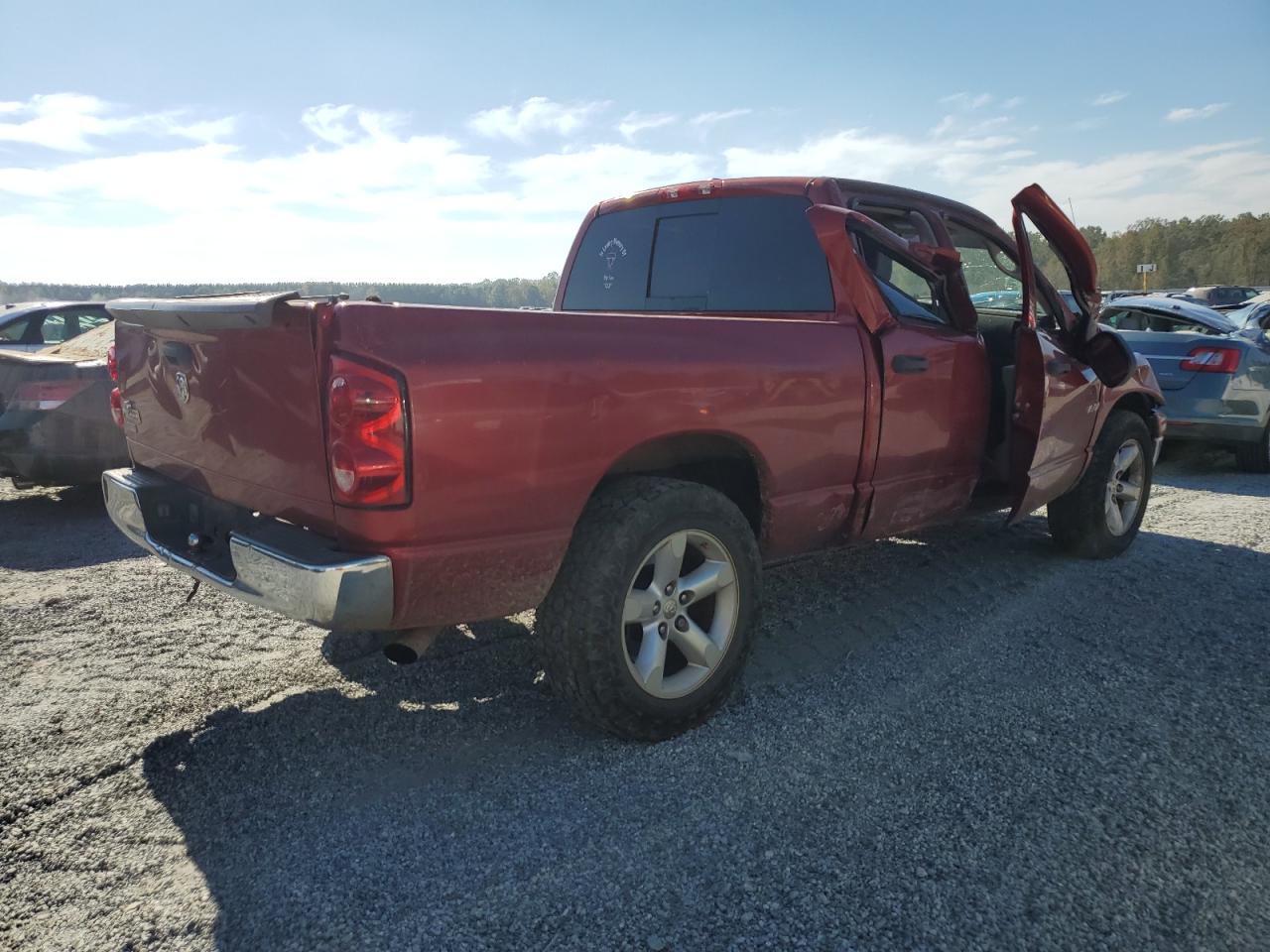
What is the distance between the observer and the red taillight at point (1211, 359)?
25.9 feet

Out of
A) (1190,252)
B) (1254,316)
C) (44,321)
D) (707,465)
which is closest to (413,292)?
(44,321)

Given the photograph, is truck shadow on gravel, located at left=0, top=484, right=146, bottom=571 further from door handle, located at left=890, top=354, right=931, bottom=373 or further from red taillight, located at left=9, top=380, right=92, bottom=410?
door handle, located at left=890, top=354, right=931, bottom=373

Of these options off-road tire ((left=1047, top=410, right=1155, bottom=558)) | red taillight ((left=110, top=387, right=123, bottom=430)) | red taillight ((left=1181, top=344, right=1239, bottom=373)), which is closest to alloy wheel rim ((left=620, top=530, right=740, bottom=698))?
red taillight ((left=110, top=387, right=123, bottom=430))

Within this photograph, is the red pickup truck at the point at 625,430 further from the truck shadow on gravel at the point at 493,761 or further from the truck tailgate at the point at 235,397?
the truck shadow on gravel at the point at 493,761

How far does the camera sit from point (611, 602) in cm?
277

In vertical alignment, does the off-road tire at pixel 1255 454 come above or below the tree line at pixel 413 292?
below

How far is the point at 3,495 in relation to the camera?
7133 mm

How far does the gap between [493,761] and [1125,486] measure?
4.25 meters

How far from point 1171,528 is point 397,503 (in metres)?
5.73

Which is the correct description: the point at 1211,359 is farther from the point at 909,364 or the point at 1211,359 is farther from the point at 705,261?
the point at 705,261

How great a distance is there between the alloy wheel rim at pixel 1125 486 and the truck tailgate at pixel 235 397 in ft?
14.8

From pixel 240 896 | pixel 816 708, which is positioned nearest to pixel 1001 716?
pixel 816 708

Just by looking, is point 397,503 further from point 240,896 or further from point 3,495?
point 3,495

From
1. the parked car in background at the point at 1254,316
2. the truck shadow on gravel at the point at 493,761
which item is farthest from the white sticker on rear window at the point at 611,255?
the parked car in background at the point at 1254,316
